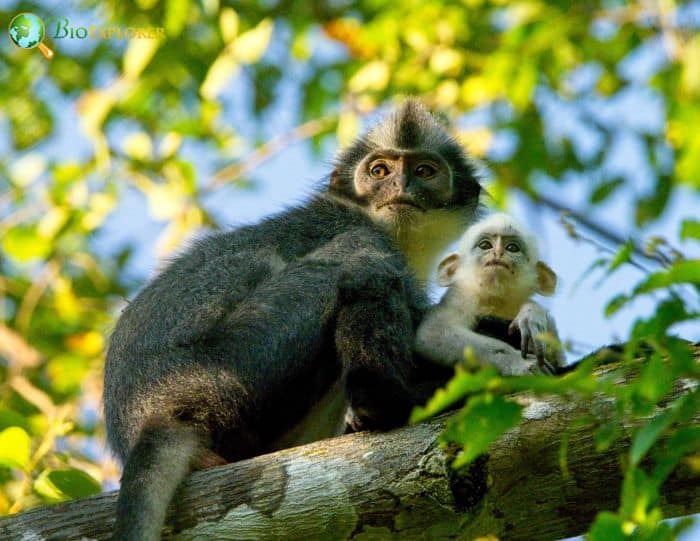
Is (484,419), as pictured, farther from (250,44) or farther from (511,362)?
(250,44)

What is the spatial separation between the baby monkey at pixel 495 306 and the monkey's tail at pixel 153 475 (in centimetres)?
144

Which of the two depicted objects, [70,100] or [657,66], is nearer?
[657,66]

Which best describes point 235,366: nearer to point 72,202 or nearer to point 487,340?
point 487,340

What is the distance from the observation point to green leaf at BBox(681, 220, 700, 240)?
3.16 m

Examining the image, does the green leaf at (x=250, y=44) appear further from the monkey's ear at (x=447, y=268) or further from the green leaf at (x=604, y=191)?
the monkey's ear at (x=447, y=268)

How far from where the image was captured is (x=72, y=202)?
11055mm

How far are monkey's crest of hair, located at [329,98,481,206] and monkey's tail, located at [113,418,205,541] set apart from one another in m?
2.78

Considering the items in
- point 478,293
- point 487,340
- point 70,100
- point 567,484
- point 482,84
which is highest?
point 70,100

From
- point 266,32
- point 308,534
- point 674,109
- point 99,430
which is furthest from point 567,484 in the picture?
point 266,32

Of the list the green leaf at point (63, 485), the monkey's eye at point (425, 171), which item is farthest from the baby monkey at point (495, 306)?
the green leaf at point (63, 485)

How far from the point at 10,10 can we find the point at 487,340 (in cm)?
909
